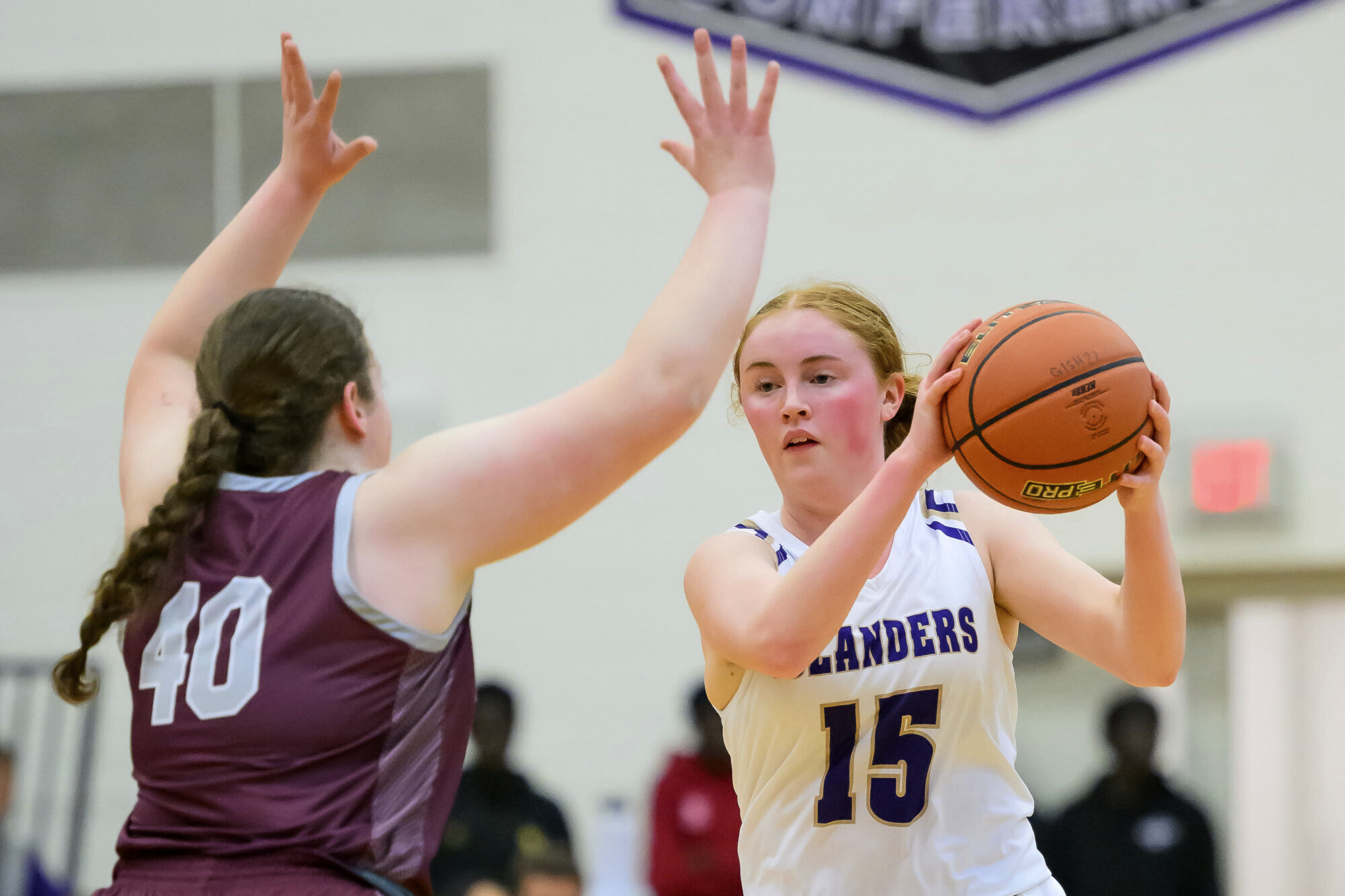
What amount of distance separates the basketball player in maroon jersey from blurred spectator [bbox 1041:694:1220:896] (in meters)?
4.41

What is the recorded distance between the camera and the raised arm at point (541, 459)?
1693 millimetres

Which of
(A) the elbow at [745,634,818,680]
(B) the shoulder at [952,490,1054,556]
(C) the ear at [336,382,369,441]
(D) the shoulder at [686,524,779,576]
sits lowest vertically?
(A) the elbow at [745,634,818,680]

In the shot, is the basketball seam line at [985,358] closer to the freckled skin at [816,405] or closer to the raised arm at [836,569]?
→ the raised arm at [836,569]

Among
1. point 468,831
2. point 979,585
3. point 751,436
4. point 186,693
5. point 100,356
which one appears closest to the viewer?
point 186,693

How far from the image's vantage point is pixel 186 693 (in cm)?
174

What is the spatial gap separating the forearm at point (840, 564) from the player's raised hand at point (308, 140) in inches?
39.3

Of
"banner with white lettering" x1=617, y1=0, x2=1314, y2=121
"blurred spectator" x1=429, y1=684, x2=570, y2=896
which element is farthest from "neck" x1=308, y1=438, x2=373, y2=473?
"banner with white lettering" x1=617, y1=0, x2=1314, y2=121

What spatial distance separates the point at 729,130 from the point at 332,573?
0.82m

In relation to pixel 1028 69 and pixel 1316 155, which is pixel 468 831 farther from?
pixel 1316 155

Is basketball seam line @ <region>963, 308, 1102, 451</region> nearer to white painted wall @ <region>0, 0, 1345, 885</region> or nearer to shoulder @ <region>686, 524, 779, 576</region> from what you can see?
shoulder @ <region>686, 524, 779, 576</region>

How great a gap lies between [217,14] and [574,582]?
3.73 meters

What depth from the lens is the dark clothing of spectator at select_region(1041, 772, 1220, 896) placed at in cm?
555

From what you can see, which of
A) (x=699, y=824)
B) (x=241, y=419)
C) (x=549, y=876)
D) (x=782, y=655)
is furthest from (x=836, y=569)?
(x=699, y=824)

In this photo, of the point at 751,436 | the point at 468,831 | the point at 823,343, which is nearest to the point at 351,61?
the point at 751,436
